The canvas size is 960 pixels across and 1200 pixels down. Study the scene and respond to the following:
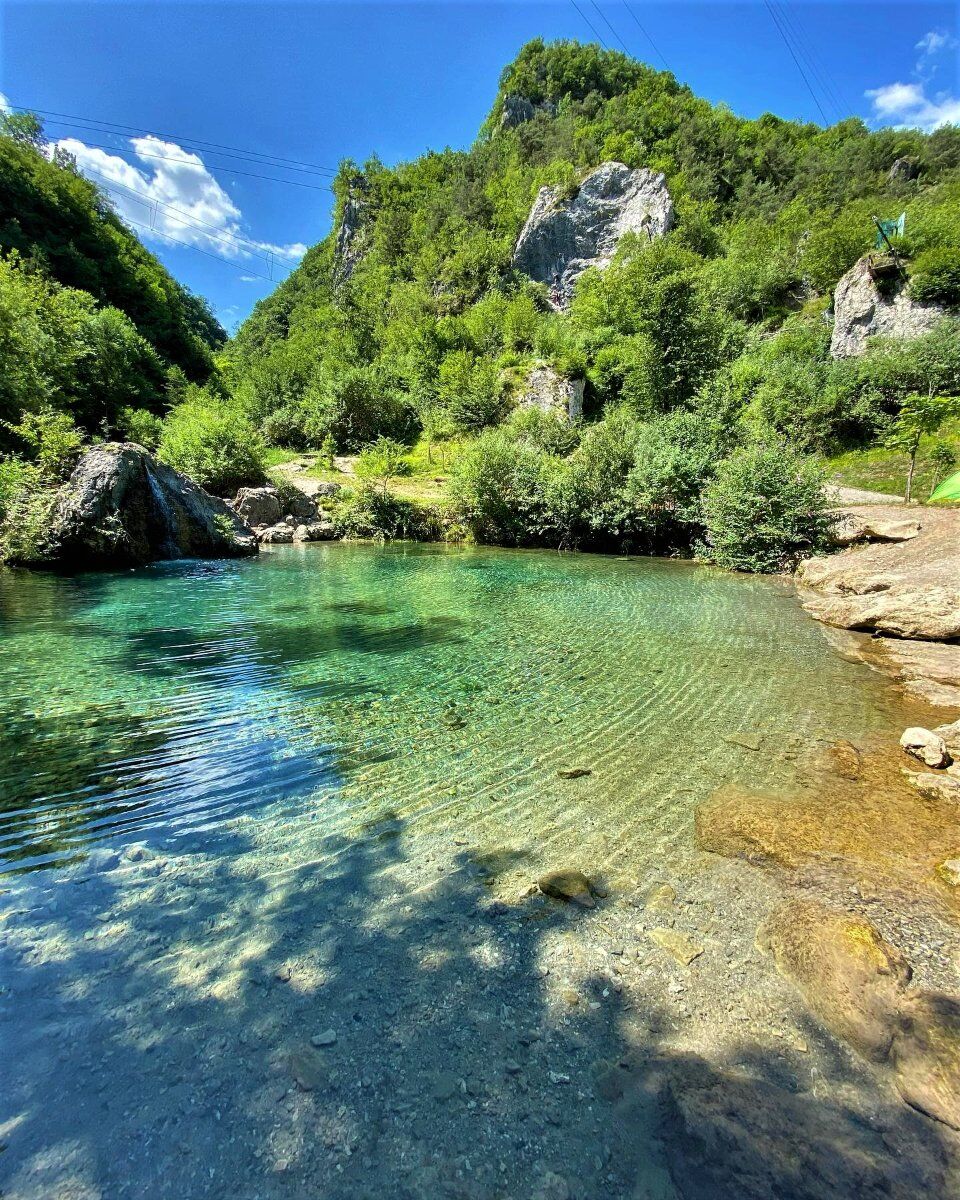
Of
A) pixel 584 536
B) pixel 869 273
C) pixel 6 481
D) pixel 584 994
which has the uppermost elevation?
pixel 869 273

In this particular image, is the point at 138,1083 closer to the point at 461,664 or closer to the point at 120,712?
the point at 120,712

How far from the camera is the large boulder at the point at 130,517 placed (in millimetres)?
14359

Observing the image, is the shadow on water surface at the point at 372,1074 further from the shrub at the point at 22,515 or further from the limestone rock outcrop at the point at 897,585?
the shrub at the point at 22,515

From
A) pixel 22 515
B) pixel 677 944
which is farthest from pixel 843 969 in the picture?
pixel 22 515

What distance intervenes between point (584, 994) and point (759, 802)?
88.9 inches

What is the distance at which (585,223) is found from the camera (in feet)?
163

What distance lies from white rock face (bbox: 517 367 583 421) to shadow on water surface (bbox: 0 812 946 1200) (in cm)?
3389

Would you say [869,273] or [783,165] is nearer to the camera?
[869,273]

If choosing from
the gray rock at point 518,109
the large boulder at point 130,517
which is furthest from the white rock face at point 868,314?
the gray rock at point 518,109

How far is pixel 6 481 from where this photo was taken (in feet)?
46.2

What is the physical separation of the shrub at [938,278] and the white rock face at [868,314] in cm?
41

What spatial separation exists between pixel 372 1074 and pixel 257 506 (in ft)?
85.0

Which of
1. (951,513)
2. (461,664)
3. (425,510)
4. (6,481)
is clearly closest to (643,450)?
(951,513)

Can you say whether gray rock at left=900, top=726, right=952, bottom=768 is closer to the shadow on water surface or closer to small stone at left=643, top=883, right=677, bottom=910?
small stone at left=643, top=883, right=677, bottom=910
